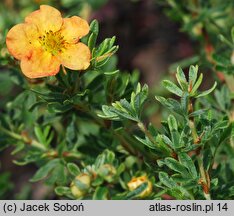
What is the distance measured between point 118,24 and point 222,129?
1646mm

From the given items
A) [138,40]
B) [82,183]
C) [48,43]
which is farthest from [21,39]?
[138,40]

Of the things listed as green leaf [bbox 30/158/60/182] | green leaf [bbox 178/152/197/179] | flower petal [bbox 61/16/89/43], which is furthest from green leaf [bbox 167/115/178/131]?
green leaf [bbox 30/158/60/182]

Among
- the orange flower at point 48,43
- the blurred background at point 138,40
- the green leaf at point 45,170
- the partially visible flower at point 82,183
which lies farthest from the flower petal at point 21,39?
the blurred background at point 138,40

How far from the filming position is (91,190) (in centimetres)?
149

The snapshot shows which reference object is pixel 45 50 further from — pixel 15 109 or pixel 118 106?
pixel 15 109

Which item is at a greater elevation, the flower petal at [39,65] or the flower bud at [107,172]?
the flower petal at [39,65]

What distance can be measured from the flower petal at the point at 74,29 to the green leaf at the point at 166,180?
41 cm

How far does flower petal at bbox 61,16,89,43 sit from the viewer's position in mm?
1441

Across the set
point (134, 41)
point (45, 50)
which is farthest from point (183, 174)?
point (134, 41)

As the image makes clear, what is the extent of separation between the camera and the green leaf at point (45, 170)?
176cm

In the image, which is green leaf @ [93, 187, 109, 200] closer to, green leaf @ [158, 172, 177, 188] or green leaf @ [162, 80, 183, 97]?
green leaf @ [158, 172, 177, 188]

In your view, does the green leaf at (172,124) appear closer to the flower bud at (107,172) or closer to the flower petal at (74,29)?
the flower bud at (107,172)

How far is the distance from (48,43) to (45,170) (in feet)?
1.54

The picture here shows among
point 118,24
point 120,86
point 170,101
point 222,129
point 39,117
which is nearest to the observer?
point 170,101
